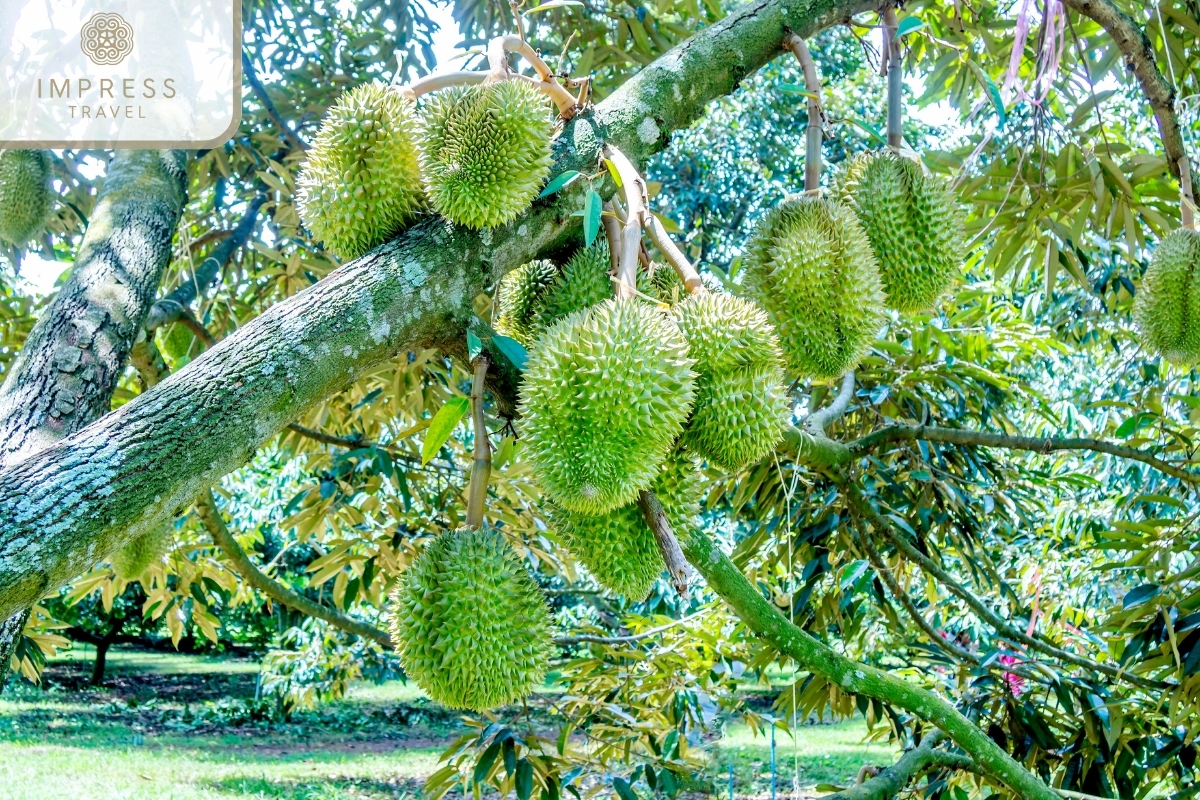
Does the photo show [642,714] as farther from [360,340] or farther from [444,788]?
[360,340]

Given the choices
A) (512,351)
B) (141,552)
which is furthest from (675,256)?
(141,552)

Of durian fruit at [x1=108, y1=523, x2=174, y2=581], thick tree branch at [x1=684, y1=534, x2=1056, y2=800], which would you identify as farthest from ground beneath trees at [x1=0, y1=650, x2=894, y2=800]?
thick tree branch at [x1=684, y1=534, x2=1056, y2=800]

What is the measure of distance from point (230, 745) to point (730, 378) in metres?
8.97

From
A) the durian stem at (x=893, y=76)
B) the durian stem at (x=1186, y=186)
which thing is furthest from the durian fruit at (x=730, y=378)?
the durian stem at (x=1186, y=186)

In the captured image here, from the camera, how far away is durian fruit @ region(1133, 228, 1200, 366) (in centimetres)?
177

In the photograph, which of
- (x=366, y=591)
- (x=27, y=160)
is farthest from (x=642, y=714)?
(x=27, y=160)

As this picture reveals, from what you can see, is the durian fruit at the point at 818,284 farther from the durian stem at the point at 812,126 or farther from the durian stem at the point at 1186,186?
the durian stem at the point at 1186,186

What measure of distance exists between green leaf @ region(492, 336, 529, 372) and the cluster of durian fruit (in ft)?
0.41

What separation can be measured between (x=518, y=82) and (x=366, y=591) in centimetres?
194

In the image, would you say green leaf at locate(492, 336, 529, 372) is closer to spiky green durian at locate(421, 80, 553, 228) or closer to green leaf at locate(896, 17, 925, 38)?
spiky green durian at locate(421, 80, 553, 228)

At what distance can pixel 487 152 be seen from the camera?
0.94 m

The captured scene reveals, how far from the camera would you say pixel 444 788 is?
2.31m

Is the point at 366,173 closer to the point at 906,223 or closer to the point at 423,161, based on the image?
the point at 423,161

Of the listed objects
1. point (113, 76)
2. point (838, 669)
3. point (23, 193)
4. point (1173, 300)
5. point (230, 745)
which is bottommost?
point (230, 745)
